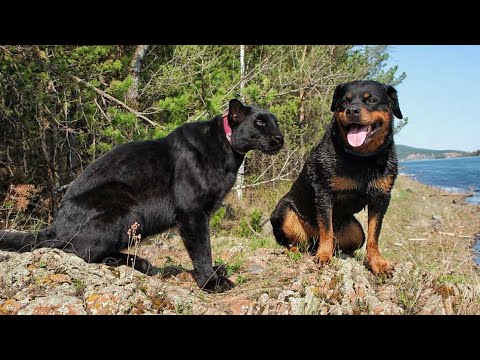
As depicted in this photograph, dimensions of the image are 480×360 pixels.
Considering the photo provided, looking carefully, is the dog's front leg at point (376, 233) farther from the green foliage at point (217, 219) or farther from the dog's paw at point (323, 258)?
the green foliage at point (217, 219)

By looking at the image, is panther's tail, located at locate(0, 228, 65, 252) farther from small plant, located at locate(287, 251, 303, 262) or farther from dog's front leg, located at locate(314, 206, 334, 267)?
dog's front leg, located at locate(314, 206, 334, 267)

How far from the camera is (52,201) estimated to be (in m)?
11.1

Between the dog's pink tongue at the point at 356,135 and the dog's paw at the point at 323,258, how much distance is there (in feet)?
4.33

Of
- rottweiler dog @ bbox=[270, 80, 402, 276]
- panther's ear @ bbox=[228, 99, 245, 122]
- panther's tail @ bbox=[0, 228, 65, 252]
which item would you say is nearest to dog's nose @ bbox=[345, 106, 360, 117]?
rottweiler dog @ bbox=[270, 80, 402, 276]

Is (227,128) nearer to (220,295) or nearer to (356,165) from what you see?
(356,165)

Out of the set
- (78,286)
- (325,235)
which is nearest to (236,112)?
(325,235)

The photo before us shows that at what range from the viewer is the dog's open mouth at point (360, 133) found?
4746 mm

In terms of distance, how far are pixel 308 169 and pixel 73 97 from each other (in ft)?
22.0

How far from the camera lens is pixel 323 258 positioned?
203 inches

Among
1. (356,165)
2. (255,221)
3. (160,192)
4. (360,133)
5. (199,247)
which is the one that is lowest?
(255,221)

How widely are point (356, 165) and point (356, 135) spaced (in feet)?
1.23

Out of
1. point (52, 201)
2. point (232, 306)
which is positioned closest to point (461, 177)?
point (52, 201)

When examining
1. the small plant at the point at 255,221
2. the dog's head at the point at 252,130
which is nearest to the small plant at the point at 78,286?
the dog's head at the point at 252,130

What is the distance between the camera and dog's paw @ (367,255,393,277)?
5.06 meters
